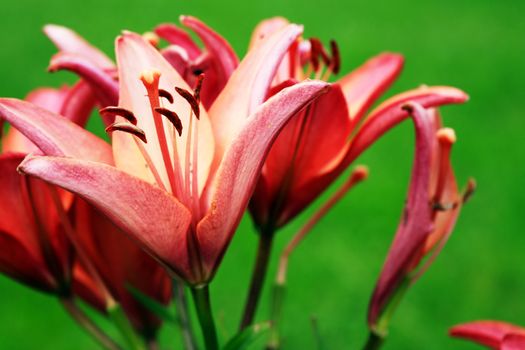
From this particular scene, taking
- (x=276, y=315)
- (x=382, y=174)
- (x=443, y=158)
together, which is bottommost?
(x=382, y=174)

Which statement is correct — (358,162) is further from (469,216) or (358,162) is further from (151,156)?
(151,156)

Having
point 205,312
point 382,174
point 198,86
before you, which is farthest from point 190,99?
point 382,174

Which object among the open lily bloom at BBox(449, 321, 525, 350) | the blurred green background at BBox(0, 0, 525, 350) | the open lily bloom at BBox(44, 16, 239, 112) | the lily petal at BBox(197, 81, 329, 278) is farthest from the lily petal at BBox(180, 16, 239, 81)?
the blurred green background at BBox(0, 0, 525, 350)

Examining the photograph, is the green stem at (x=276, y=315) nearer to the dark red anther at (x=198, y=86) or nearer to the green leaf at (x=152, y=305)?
the green leaf at (x=152, y=305)

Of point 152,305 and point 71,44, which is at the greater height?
point 71,44

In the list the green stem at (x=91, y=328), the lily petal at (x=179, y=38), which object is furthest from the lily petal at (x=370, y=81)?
the green stem at (x=91, y=328)

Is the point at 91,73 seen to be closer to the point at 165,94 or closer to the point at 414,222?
the point at 165,94

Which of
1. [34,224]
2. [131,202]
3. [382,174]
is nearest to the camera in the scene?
[131,202]

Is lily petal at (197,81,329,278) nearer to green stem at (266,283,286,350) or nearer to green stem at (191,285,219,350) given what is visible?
green stem at (191,285,219,350)
